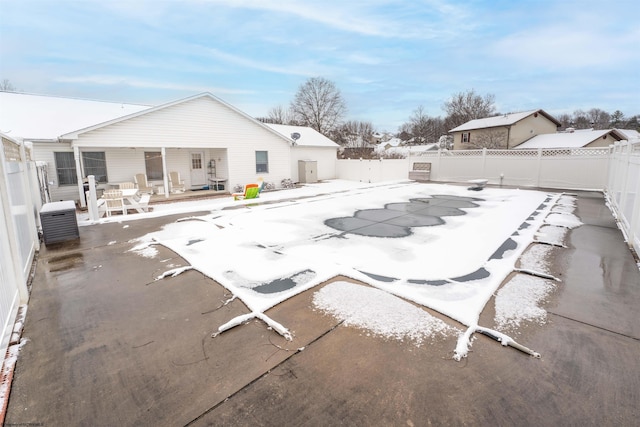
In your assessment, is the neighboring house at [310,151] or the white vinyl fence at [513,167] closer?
the white vinyl fence at [513,167]

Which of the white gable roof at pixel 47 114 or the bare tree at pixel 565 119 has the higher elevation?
the bare tree at pixel 565 119

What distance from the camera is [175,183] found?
14969mm

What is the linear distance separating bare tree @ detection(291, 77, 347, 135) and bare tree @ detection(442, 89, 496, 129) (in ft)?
71.1

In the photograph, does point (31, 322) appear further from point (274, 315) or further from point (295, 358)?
point (295, 358)

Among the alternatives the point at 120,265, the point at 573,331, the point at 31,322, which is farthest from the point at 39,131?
the point at 573,331

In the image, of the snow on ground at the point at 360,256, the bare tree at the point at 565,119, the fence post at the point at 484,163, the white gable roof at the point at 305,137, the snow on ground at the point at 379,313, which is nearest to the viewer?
the snow on ground at the point at 379,313

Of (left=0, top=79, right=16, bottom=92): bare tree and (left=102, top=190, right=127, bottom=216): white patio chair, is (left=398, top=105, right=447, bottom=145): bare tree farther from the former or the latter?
(left=0, top=79, right=16, bottom=92): bare tree

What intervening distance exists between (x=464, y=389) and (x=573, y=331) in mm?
1530

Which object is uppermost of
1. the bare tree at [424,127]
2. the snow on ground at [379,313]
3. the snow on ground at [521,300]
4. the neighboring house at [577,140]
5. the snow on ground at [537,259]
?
the bare tree at [424,127]

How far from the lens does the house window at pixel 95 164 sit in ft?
42.3

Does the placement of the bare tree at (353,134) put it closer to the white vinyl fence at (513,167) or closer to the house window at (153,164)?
the white vinyl fence at (513,167)

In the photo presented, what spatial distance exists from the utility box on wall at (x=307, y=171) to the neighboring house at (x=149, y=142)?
5.50 feet

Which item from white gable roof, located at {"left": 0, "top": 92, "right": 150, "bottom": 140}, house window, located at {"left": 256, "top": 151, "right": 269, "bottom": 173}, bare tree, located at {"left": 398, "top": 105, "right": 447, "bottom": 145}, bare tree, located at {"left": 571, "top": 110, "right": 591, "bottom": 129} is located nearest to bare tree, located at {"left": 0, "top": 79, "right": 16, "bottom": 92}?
white gable roof, located at {"left": 0, "top": 92, "right": 150, "bottom": 140}

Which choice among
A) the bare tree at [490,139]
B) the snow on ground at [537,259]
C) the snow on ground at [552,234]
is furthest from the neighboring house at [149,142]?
the bare tree at [490,139]
